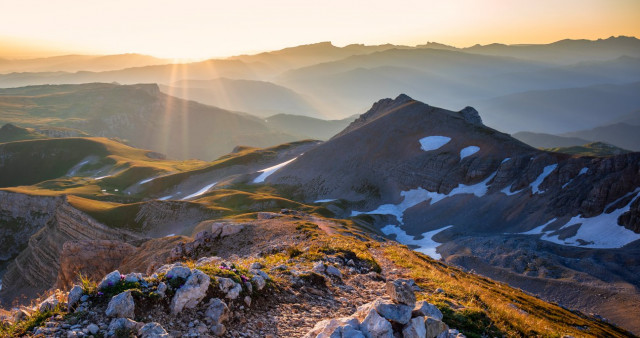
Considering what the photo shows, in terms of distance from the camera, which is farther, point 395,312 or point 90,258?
point 90,258

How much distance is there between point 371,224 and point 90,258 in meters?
60.8

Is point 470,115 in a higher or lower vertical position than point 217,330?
lower

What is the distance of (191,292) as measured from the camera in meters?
12.3

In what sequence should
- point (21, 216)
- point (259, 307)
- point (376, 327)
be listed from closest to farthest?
point (376, 327) → point (259, 307) → point (21, 216)

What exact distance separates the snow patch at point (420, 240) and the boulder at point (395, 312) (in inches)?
2468

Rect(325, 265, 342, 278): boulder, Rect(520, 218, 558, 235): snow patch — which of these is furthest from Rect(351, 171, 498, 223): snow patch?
Rect(325, 265, 342, 278): boulder

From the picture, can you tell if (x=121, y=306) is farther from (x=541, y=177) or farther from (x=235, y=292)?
(x=541, y=177)

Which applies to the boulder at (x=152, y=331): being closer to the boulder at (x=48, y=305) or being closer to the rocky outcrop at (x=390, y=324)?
the boulder at (x=48, y=305)

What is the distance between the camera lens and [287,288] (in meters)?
15.9

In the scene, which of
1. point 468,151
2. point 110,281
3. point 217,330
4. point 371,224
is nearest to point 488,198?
point 468,151

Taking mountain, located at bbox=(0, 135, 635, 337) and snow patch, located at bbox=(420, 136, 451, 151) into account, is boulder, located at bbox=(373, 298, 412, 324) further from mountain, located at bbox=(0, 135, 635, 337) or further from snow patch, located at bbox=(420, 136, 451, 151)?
snow patch, located at bbox=(420, 136, 451, 151)

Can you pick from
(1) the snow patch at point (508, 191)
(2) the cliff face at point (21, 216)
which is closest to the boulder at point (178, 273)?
(1) the snow patch at point (508, 191)

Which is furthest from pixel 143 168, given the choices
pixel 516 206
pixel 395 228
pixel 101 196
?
pixel 516 206

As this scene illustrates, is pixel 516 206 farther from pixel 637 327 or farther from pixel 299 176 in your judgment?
pixel 299 176
